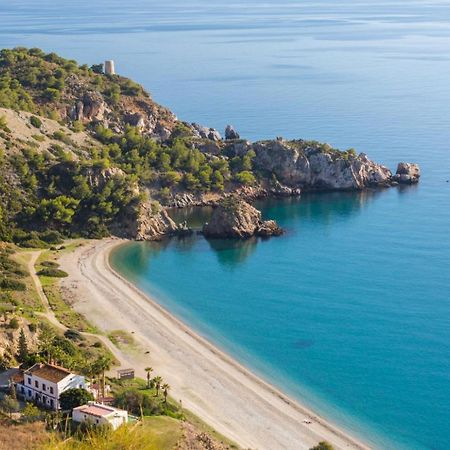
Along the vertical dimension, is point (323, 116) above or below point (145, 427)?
above

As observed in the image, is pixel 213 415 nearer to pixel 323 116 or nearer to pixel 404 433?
pixel 404 433

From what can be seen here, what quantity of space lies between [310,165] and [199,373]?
7303 centimetres

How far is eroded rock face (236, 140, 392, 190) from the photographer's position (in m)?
135

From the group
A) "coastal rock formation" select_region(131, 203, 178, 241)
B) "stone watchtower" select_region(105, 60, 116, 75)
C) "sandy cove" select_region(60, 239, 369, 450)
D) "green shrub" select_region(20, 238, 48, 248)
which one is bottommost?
"sandy cove" select_region(60, 239, 369, 450)

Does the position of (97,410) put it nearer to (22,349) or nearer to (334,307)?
(22,349)

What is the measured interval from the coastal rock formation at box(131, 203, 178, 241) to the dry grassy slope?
53.2 feet

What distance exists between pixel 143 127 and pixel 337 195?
36974 millimetres

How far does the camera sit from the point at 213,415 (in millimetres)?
61531

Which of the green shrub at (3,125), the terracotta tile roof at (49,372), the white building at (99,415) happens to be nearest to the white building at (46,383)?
the terracotta tile roof at (49,372)

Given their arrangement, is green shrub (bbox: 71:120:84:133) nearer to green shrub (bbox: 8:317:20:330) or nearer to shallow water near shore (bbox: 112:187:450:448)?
shallow water near shore (bbox: 112:187:450:448)

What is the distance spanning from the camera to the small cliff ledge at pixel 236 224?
109669 mm

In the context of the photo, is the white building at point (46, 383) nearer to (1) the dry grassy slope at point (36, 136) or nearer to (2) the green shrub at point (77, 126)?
(1) the dry grassy slope at point (36, 136)

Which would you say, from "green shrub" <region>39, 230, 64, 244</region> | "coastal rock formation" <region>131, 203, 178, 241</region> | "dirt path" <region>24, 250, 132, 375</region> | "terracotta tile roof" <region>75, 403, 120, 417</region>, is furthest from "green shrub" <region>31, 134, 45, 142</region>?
"terracotta tile roof" <region>75, 403, 120, 417</region>

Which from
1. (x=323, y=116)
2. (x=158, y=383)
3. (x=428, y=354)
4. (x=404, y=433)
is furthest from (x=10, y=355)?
(x=323, y=116)
